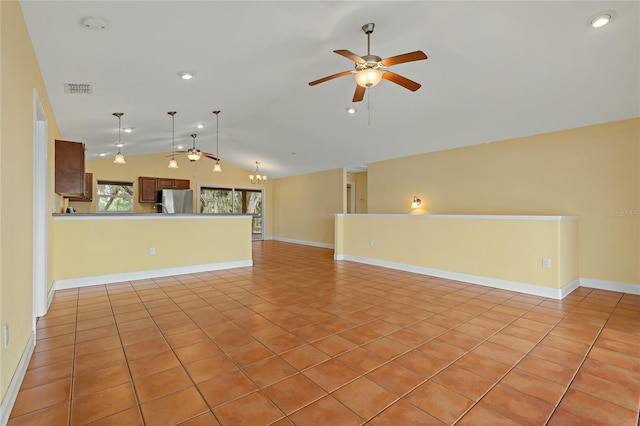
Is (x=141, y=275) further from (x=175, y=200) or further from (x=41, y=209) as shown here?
(x=175, y=200)

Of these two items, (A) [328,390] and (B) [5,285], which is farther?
(A) [328,390]

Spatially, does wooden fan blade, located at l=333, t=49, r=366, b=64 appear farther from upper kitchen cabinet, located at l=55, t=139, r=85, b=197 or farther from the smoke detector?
upper kitchen cabinet, located at l=55, t=139, r=85, b=197

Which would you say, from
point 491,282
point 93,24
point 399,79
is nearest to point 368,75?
point 399,79

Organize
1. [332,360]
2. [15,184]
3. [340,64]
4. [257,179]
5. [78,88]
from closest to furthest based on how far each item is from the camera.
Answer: [15,184], [332,360], [78,88], [340,64], [257,179]

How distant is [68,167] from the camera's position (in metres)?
4.09

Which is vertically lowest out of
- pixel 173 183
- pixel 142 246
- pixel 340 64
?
pixel 142 246

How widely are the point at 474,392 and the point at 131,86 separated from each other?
14.6ft

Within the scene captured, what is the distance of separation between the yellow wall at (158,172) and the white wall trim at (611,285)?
9294 millimetres

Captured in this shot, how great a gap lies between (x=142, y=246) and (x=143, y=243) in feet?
0.16

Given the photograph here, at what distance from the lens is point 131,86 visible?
3.66 meters

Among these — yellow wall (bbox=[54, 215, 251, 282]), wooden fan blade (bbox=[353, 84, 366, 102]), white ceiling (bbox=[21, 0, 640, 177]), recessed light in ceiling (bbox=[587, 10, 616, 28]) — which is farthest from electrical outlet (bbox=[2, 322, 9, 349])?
recessed light in ceiling (bbox=[587, 10, 616, 28])

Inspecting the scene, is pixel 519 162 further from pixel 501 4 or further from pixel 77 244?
pixel 77 244

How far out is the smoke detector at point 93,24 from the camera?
231cm

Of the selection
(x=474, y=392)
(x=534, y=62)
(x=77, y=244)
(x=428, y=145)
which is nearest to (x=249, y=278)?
(x=77, y=244)
